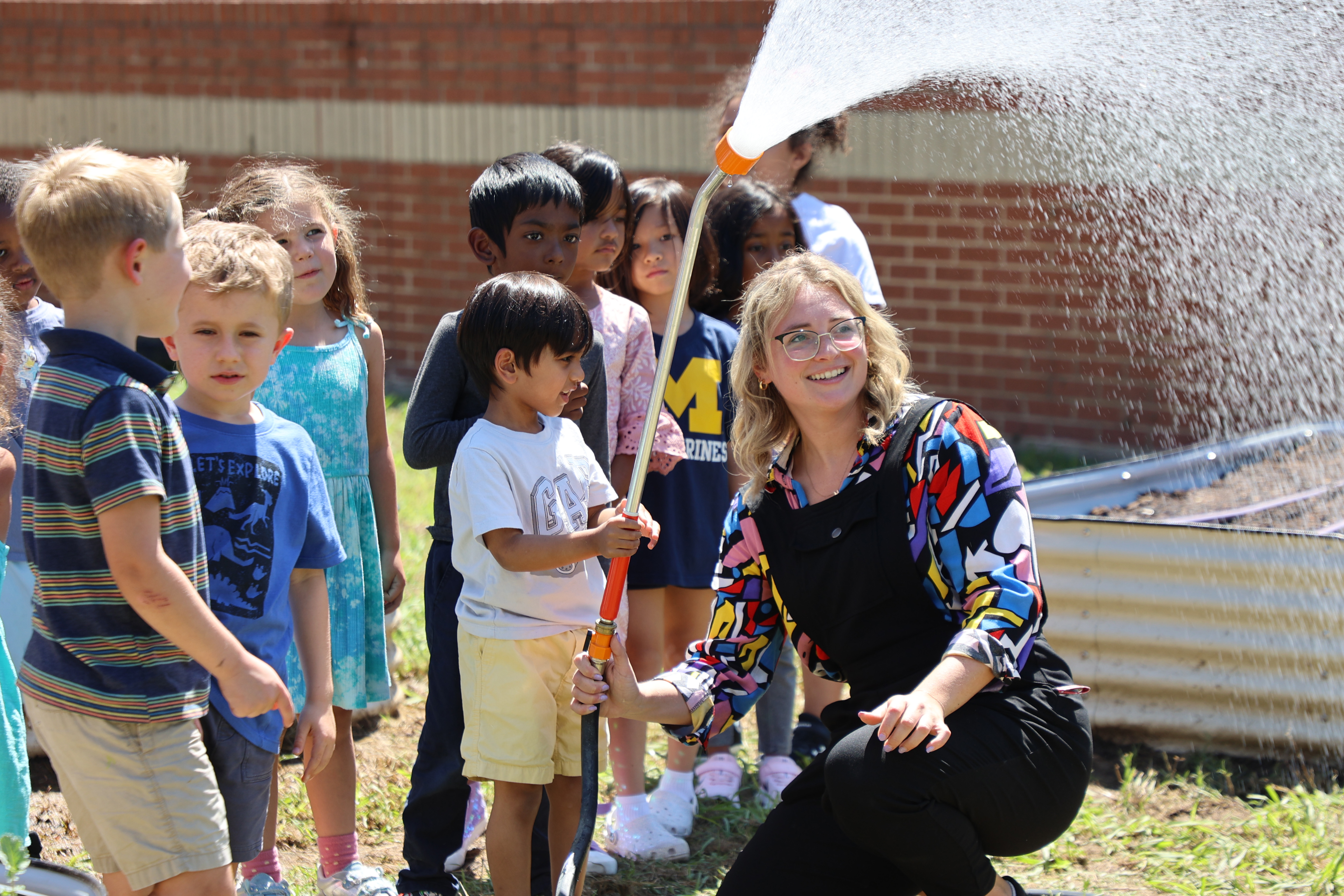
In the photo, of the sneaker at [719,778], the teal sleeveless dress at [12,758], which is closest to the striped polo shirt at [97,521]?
the teal sleeveless dress at [12,758]

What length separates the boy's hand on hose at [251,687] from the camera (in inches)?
82.3

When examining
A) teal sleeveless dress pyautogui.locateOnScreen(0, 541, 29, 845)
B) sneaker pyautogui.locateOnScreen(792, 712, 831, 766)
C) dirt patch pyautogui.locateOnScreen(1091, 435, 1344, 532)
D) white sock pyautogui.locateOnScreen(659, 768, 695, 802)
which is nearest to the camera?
teal sleeveless dress pyautogui.locateOnScreen(0, 541, 29, 845)

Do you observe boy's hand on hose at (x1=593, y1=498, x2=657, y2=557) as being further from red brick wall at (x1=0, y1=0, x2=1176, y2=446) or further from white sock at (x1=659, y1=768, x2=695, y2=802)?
red brick wall at (x1=0, y1=0, x2=1176, y2=446)

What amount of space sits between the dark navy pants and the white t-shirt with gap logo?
0.72 feet

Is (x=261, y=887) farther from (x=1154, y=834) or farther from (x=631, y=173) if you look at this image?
(x=631, y=173)

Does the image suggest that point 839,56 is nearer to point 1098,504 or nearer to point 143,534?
point 143,534

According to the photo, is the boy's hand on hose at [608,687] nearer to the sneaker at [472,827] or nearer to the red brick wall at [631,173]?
the sneaker at [472,827]

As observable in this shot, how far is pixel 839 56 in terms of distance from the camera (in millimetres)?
2941

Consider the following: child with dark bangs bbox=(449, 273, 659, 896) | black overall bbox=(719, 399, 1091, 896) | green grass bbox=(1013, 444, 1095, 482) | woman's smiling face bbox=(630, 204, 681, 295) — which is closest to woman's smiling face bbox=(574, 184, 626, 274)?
woman's smiling face bbox=(630, 204, 681, 295)

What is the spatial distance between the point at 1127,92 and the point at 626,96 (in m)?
4.91

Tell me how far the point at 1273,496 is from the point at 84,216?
440 centimetres

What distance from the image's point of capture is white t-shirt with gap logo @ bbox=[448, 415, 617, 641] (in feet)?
8.68

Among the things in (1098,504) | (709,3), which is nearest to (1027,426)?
(1098,504)

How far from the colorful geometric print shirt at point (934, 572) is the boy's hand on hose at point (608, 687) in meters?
0.19
